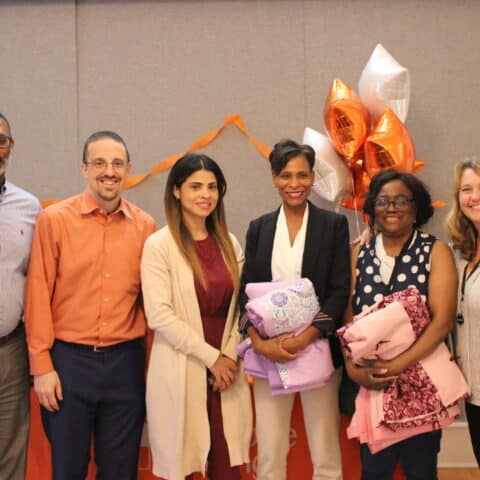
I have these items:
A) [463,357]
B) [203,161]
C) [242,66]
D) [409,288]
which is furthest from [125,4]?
[463,357]

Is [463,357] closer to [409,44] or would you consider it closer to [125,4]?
[409,44]

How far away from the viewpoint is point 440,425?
6.57 ft

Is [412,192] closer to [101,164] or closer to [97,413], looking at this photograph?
[101,164]

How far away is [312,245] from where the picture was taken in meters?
2.23

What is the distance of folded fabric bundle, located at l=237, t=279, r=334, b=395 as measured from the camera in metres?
2.09

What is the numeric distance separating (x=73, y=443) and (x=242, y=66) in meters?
2.39

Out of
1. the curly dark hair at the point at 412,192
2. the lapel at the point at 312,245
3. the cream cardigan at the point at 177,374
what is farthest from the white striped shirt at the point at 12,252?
the curly dark hair at the point at 412,192

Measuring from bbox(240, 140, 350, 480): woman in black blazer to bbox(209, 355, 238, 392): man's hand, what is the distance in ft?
0.38

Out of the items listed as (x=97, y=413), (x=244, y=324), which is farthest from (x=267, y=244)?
(x=97, y=413)

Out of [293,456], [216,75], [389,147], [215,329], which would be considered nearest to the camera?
[215,329]

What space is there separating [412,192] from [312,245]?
0.42m

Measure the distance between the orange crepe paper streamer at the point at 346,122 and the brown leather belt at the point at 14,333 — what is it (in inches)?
70.2

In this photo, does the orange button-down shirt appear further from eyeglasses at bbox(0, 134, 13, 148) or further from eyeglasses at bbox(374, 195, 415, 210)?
eyeglasses at bbox(374, 195, 415, 210)

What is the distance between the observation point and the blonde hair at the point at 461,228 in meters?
2.20
